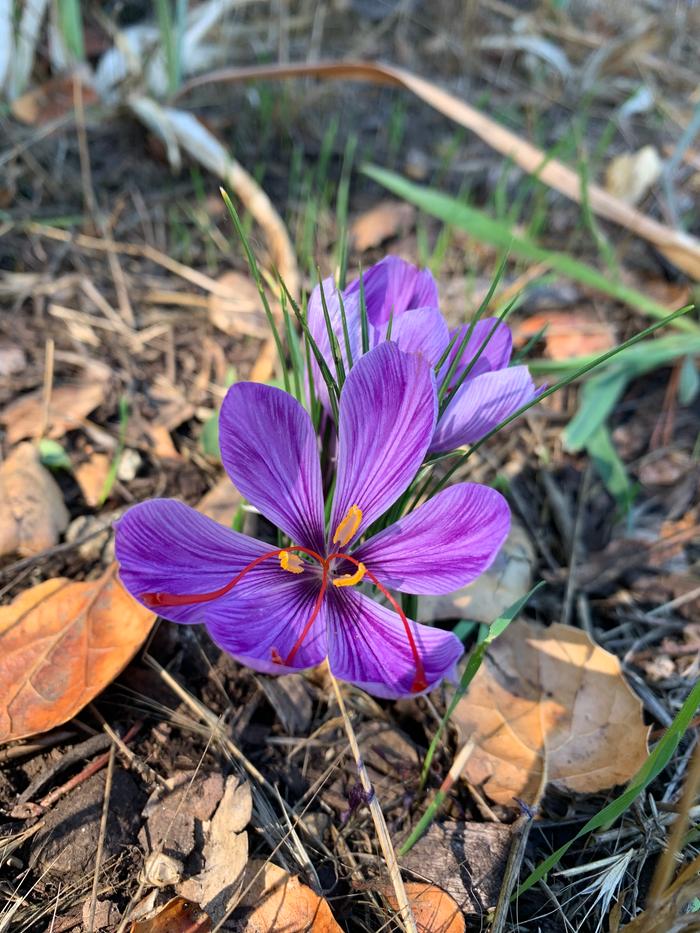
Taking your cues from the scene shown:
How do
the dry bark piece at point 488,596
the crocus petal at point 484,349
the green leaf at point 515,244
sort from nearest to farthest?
the crocus petal at point 484,349 → the dry bark piece at point 488,596 → the green leaf at point 515,244

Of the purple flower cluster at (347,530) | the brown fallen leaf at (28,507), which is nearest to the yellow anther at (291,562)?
the purple flower cluster at (347,530)

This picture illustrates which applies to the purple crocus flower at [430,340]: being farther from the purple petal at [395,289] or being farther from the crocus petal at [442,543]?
the crocus petal at [442,543]

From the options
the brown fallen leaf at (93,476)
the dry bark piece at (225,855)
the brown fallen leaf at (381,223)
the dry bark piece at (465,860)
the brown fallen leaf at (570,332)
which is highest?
the brown fallen leaf at (381,223)

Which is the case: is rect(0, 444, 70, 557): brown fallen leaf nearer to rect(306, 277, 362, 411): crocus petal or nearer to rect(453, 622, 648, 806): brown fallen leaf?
rect(306, 277, 362, 411): crocus petal

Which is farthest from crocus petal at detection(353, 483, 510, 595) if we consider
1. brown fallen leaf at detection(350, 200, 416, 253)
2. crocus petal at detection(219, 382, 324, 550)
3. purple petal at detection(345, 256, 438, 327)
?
brown fallen leaf at detection(350, 200, 416, 253)

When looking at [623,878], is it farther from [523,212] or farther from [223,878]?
[523,212]

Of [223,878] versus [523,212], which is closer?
[223,878]

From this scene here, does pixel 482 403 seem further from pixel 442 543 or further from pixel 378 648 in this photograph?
pixel 378 648

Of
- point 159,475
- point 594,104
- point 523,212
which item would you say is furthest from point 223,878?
point 594,104
